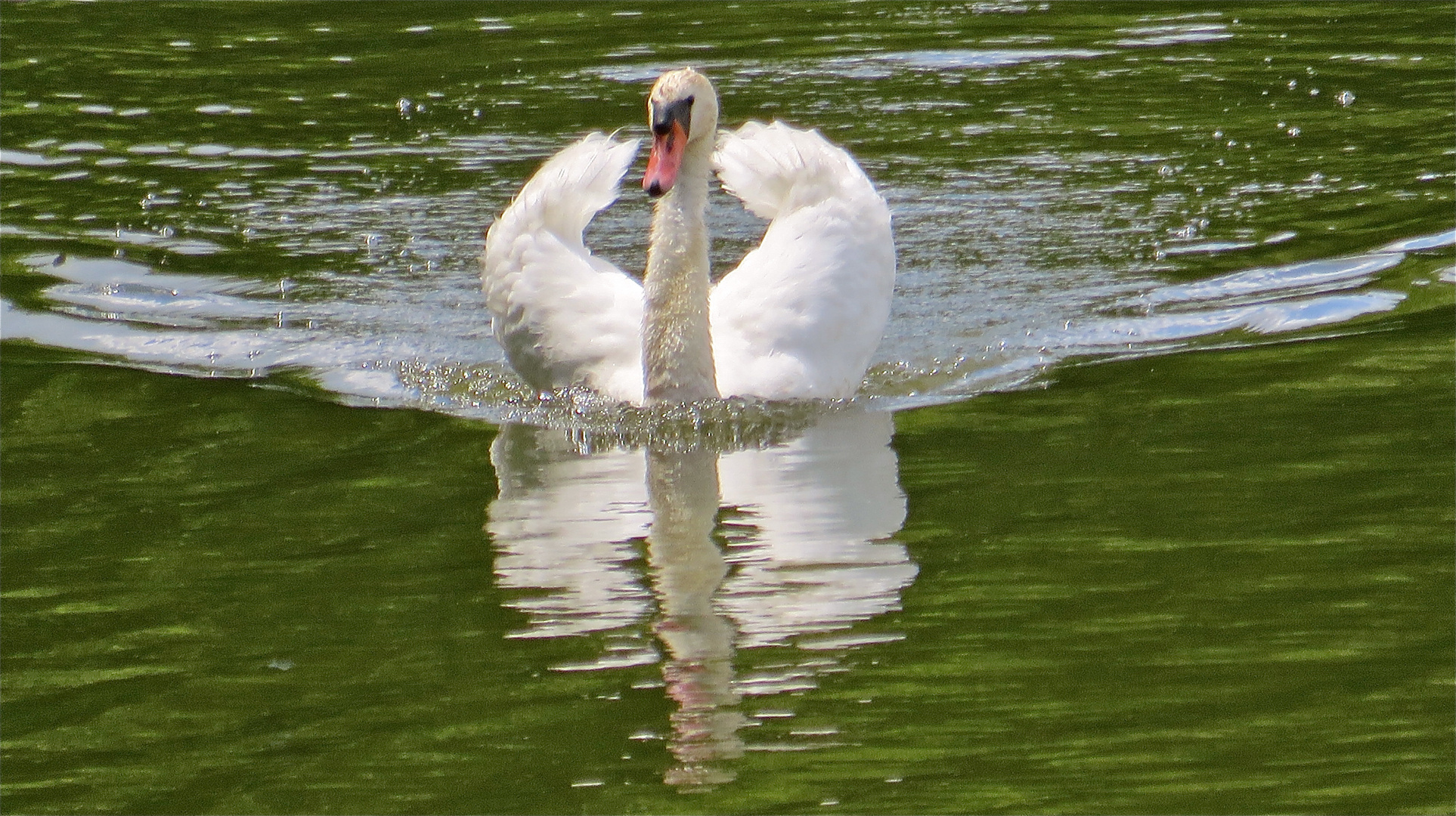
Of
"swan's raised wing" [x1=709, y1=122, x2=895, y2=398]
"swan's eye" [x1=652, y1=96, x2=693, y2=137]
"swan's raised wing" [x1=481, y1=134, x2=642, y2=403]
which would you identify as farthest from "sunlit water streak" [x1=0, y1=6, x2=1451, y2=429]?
"swan's eye" [x1=652, y1=96, x2=693, y2=137]

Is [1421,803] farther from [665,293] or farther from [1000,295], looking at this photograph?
[1000,295]

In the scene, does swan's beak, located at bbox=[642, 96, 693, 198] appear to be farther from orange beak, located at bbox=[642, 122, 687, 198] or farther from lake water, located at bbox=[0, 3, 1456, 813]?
lake water, located at bbox=[0, 3, 1456, 813]

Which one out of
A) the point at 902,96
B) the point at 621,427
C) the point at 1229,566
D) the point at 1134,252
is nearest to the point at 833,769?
the point at 1229,566

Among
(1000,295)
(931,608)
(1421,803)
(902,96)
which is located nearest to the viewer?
(1421,803)

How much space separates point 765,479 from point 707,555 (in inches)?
36.3

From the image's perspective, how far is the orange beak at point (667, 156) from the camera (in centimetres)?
711

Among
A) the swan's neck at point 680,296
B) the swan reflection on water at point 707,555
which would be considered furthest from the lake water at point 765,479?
the swan's neck at point 680,296

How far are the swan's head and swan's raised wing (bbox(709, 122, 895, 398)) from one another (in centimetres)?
63

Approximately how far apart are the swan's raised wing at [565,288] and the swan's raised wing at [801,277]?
363 mm

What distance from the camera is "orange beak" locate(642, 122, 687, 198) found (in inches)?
280

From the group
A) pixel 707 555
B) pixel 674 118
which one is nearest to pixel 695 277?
pixel 674 118

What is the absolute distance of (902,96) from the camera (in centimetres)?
1277

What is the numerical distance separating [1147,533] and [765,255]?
269cm

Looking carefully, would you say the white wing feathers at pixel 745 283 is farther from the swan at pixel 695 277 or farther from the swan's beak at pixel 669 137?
the swan's beak at pixel 669 137
